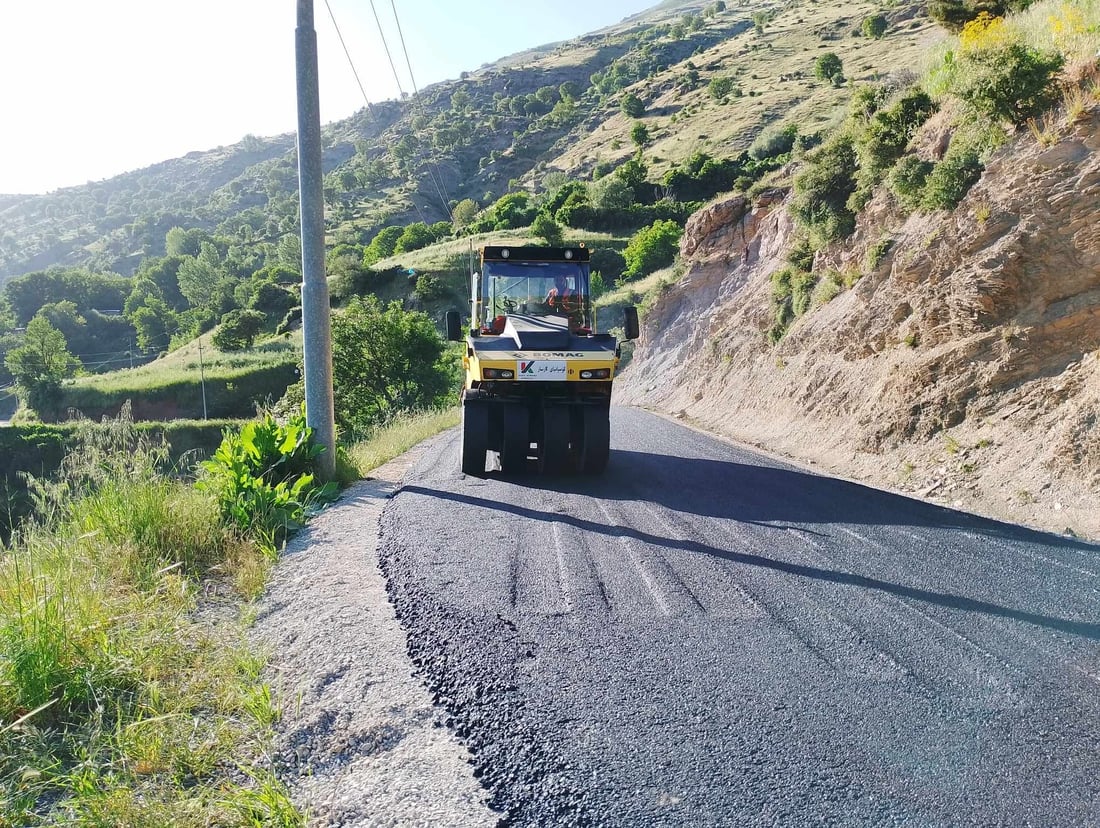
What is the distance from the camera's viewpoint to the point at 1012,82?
438 inches

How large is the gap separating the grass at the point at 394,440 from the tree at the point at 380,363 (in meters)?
7.00

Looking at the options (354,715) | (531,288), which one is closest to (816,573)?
(354,715)

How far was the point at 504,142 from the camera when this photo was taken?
13588 cm

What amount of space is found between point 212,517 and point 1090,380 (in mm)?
9341

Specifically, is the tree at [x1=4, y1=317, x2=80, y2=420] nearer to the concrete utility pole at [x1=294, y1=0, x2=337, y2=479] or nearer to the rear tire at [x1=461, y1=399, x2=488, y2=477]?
the concrete utility pole at [x1=294, y1=0, x2=337, y2=479]

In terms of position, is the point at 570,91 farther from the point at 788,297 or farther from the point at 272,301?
the point at 788,297

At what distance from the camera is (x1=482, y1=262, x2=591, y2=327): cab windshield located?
11.3 m

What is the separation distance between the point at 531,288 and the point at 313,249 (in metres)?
3.37

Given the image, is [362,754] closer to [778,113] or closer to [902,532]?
[902,532]

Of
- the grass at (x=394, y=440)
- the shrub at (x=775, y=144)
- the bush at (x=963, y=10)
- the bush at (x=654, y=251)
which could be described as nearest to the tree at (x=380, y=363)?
the grass at (x=394, y=440)

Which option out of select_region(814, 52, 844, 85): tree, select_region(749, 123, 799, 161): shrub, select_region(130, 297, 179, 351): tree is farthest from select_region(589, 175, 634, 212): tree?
select_region(130, 297, 179, 351): tree

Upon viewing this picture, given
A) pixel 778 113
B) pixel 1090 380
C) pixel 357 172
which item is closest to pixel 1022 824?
pixel 1090 380

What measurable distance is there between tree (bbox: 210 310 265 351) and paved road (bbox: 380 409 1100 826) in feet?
207

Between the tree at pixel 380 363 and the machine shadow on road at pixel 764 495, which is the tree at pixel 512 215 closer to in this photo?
the tree at pixel 380 363
